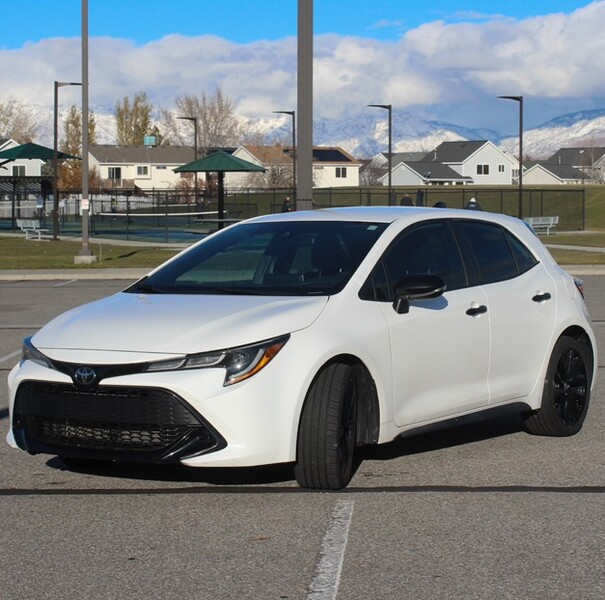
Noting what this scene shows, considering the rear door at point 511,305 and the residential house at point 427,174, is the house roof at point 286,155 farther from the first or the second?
the rear door at point 511,305

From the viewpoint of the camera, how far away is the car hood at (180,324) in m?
6.12

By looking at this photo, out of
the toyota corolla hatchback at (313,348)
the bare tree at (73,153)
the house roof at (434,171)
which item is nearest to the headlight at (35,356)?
the toyota corolla hatchback at (313,348)

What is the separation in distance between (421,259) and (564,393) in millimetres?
1525

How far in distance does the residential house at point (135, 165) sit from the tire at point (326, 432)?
118 meters

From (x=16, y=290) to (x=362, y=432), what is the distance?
55.7 feet

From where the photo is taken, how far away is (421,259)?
748cm

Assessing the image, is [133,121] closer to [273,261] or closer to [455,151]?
[455,151]

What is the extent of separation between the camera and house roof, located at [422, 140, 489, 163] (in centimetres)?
14425

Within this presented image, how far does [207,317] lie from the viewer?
6.37 m

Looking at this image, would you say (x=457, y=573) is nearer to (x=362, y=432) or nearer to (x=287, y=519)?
(x=287, y=519)

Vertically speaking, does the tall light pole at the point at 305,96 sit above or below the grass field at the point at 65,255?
above

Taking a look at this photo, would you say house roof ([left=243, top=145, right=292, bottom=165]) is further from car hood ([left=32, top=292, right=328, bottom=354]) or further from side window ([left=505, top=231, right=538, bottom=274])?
car hood ([left=32, top=292, right=328, bottom=354])

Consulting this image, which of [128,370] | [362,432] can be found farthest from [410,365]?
[128,370]

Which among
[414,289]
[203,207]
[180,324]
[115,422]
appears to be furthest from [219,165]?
[115,422]
